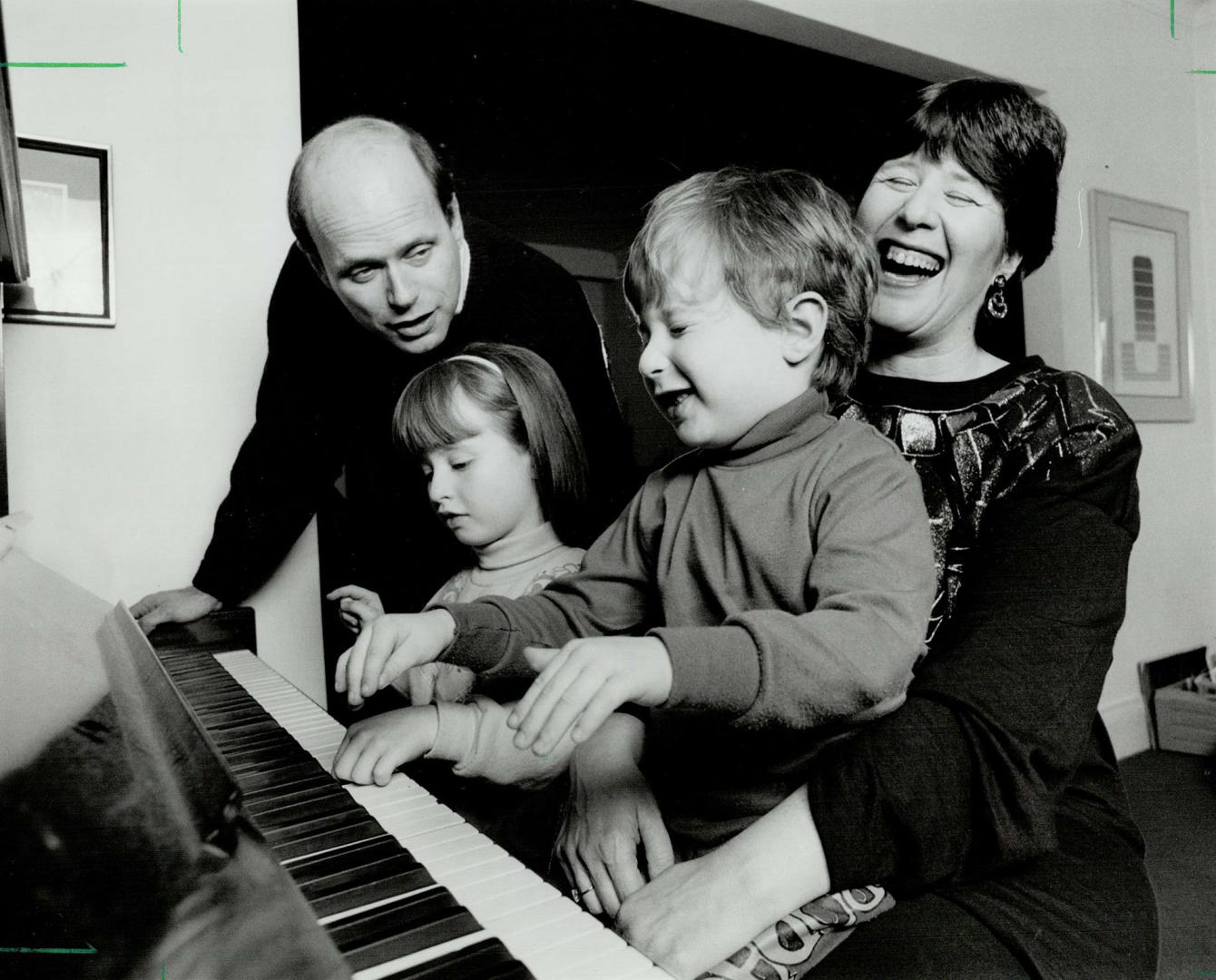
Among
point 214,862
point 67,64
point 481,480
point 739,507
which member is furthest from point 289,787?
point 67,64

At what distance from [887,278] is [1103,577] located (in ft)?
1.48

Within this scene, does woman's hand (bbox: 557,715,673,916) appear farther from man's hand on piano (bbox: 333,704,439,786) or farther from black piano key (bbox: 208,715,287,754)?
black piano key (bbox: 208,715,287,754)

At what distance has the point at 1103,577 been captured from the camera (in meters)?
0.79

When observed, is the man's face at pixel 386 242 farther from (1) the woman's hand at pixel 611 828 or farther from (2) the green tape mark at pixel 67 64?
(1) the woman's hand at pixel 611 828

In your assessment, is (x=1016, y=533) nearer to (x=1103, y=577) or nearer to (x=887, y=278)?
(x=1103, y=577)

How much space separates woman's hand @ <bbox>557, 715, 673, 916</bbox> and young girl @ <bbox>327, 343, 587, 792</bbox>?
27 cm

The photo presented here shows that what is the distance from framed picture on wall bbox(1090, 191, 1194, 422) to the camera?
1.73 m

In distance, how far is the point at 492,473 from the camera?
3.85 feet

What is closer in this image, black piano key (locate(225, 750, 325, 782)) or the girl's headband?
black piano key (locate(225, 750, 325, 782))

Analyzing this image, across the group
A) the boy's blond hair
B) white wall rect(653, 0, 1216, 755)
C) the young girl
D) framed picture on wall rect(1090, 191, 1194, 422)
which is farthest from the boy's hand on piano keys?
framed picture on wall rect(1090, 191, 1194, 422)

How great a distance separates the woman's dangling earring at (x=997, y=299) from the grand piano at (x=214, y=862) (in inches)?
36.0

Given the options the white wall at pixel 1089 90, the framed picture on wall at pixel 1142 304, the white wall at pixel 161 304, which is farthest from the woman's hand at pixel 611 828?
the framed picture on wall at pixel 1142 304

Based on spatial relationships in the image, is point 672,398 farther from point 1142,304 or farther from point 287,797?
point 1142,304

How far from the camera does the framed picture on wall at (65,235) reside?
103cm
